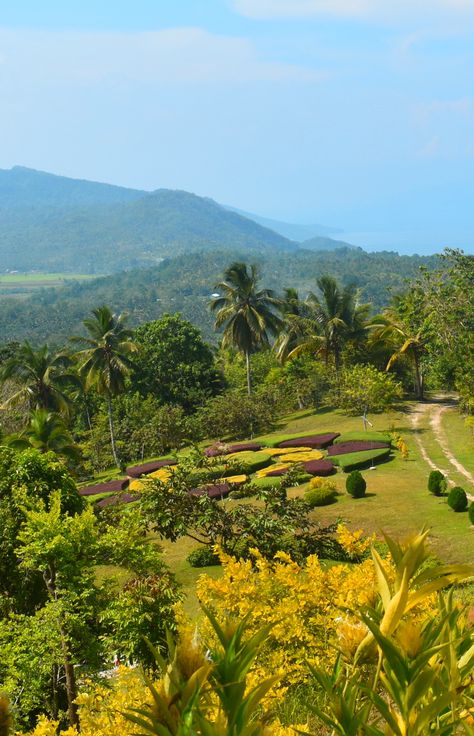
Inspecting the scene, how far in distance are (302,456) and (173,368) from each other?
20.3 m

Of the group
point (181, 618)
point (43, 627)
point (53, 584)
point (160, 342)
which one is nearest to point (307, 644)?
point (181, 618)

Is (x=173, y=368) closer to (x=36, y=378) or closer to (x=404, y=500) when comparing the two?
(x=36, y=378)

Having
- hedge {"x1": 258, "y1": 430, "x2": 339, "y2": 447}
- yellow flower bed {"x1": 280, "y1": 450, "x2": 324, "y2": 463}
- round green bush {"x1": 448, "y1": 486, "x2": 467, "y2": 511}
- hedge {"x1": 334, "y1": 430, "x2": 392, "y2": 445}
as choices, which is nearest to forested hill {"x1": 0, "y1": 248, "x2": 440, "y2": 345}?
hedge {"x1": 258, "y1": 430, "x2": 339, "y2": 447}

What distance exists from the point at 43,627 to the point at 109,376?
28990 mm

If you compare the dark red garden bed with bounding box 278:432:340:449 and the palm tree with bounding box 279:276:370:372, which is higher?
the palm tree with bounding box 279:276:370:372

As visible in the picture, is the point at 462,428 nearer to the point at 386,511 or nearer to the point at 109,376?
the point at 386,511

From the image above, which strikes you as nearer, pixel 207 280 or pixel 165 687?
pixel 165 687

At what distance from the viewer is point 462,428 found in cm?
3406

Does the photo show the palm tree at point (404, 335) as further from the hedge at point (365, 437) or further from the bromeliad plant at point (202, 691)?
the bromeliad plant at point (202, 691)

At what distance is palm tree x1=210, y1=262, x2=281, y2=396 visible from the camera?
141 ft

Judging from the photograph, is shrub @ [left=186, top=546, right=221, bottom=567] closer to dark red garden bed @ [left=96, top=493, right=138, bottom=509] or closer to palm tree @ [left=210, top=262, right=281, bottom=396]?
dark red garden bed @ [left=96, top=493, right=138, bottom=509]

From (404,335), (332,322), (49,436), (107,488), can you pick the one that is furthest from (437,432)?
(49,436)

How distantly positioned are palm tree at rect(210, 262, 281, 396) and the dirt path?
1081 cm

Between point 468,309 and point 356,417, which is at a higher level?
point 468,309
